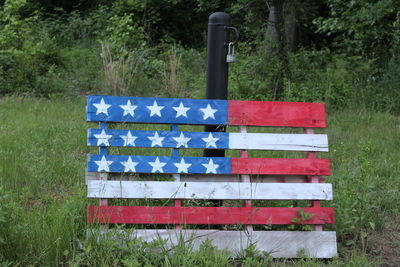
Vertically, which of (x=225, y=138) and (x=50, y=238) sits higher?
(x=225, y=138)

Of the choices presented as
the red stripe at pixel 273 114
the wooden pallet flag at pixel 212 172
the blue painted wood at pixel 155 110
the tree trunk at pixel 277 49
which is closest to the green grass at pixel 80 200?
the wooden pallet flag at pixel 212 172

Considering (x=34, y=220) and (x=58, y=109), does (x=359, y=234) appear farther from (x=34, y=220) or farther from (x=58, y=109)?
(x=58, y=109)

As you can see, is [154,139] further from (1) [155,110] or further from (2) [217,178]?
(2) [217,178]

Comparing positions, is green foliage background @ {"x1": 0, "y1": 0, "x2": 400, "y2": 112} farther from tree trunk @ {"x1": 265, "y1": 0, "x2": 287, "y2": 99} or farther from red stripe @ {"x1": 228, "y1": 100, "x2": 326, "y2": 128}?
red stripe @ {"x1": 228, "y1": 100, "x2": 326, "y2": 128}

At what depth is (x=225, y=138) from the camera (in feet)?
12.0

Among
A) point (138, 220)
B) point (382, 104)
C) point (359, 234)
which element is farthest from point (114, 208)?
point (382, 104)

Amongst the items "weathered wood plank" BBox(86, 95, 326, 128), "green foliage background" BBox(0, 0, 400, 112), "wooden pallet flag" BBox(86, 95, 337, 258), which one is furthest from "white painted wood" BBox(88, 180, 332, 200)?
"green foliage background" BBox(0, 0, 400, 112)

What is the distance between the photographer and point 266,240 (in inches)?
138

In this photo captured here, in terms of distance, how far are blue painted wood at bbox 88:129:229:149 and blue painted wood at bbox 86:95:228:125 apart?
3.5 inches

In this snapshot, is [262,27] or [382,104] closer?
[382,104]

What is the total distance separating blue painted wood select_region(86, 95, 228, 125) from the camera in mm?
3496

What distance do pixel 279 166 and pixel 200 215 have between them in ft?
2.24

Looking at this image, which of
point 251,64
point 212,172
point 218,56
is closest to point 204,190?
point 212,172

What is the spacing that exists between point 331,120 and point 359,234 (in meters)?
4.25
